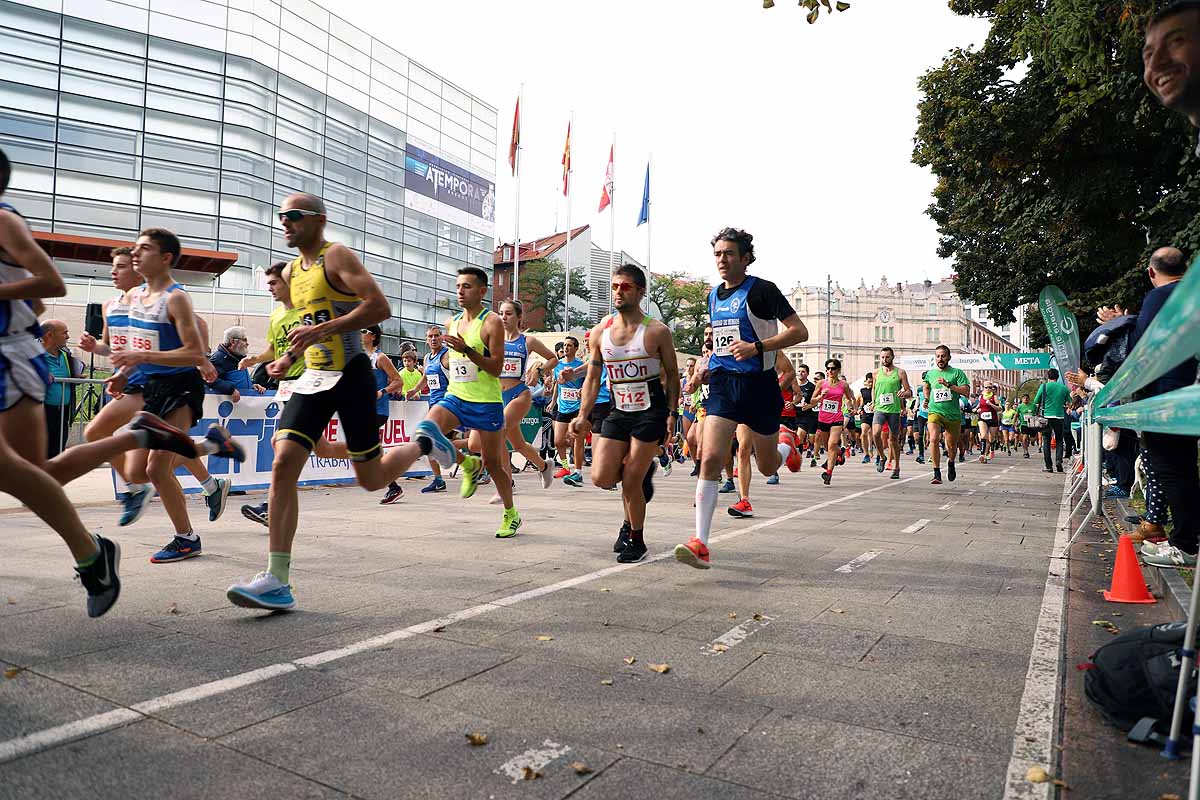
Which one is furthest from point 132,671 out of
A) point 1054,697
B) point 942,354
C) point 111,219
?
point 111,219

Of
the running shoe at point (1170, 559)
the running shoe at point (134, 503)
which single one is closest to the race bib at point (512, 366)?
the running shoe at point (134, 503)

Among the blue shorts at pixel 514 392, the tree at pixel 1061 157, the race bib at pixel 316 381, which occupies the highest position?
the tree at pixel 1061 157

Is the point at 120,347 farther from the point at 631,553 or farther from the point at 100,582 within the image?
the point at 631,553

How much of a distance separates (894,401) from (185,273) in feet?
88.4

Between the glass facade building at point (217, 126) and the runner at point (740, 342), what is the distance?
3199cm

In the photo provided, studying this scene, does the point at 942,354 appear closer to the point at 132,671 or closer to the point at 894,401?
the point at 894,401

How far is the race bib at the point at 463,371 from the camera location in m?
7.07

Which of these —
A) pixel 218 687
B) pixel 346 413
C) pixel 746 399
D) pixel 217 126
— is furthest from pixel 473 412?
pixel 217 126

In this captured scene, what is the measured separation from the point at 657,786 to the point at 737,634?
1734 millimetres

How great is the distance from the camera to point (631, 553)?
5996mm

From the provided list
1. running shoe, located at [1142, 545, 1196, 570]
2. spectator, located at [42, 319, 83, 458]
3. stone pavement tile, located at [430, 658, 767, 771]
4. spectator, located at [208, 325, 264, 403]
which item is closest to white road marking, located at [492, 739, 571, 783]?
stone pavement tile, located at [430, 658, 767, 771]

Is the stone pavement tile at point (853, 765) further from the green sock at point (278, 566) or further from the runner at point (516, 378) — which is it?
the runner at point (516, 378)

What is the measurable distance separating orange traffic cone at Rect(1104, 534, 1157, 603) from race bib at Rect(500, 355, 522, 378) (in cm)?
656

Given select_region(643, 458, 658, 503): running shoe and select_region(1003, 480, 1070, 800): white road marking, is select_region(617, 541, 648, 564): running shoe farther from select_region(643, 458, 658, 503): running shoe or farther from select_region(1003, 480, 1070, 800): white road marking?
select_region(1003, 480, 1070, 800): white road marking
